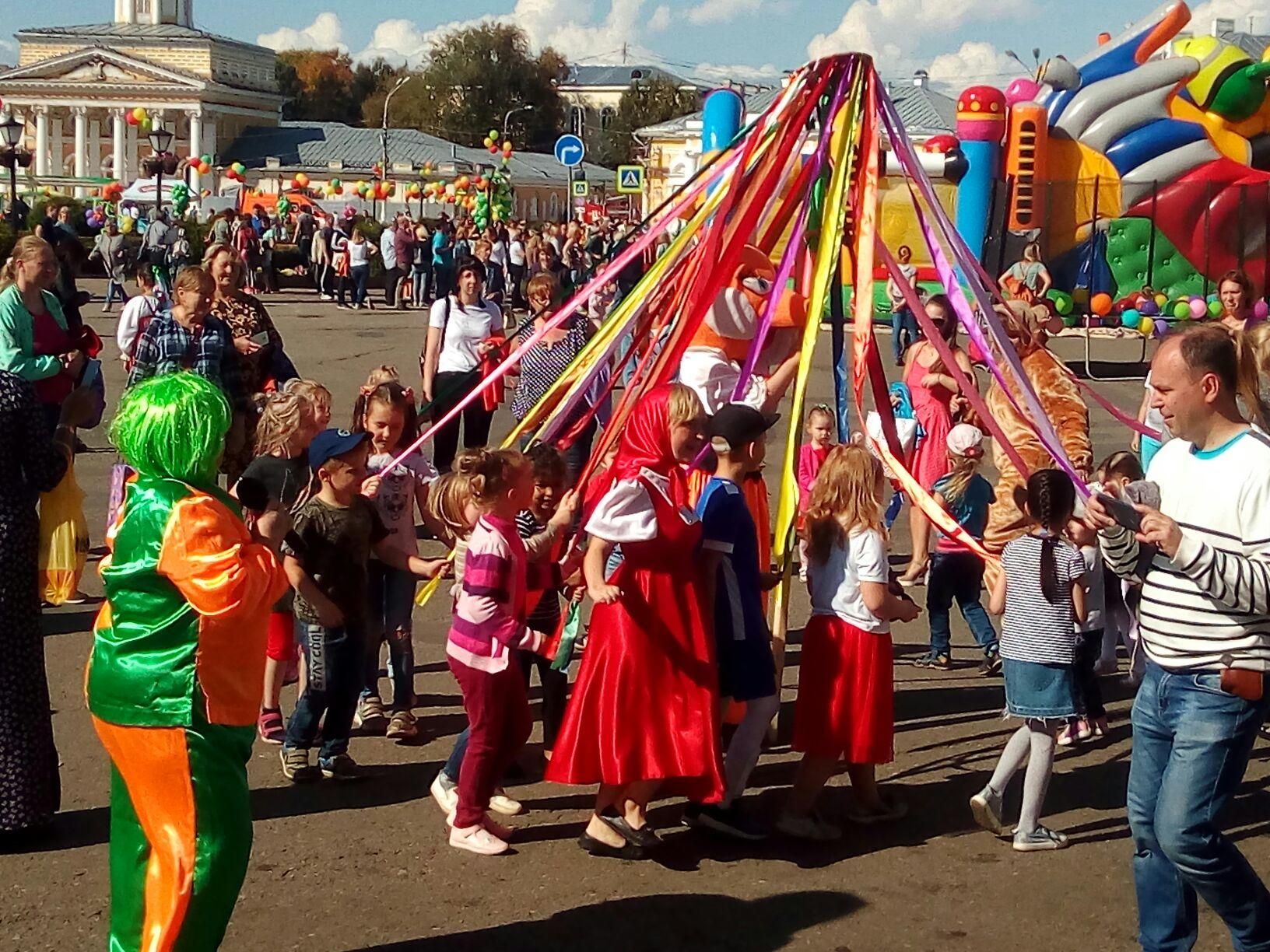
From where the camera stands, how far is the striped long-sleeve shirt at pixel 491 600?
4.96 m

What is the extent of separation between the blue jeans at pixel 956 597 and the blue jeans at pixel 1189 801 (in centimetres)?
330

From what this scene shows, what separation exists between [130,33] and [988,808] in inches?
3979

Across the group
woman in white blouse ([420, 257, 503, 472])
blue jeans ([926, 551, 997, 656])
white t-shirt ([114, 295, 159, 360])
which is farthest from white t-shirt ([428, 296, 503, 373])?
blue jeans ([926, 551, 997, 656])

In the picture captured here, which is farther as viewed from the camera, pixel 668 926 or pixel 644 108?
pixel 644 108

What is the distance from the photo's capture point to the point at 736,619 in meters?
5.28

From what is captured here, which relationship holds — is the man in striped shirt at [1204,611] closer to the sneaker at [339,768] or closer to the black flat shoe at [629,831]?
the black flat shoe at [629,831]

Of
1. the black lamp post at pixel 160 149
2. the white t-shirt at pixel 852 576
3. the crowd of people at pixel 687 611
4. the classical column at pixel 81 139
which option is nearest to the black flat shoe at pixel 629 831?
the crowd of people at pixel 687 611

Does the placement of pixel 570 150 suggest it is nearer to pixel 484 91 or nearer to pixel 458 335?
pixel 458 335

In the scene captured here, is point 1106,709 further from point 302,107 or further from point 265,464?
point 302,107

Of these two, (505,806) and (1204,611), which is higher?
(1204,611)

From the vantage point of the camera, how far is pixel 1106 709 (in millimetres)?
6863

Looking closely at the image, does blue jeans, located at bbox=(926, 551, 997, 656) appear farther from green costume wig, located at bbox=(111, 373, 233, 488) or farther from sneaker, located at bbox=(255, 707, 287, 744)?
green costume wig, located at bbox=(111, 373, 233, 488)

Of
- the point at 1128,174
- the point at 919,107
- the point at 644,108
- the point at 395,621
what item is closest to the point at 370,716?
the point at 395,621

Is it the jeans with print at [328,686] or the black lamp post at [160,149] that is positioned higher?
the black lamp post at [160,149]
